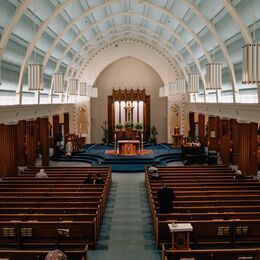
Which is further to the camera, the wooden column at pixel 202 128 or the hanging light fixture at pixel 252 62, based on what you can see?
the wooden column at pixel 202 128

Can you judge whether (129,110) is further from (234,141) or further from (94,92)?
(234,141)

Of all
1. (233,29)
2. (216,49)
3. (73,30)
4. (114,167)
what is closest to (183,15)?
(216,49)

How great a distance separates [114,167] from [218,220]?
537 inches

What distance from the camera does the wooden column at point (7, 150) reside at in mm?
18891

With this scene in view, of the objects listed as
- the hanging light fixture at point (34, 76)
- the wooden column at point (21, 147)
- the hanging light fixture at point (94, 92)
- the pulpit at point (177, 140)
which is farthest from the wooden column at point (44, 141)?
the pulpit at point (177, 140)

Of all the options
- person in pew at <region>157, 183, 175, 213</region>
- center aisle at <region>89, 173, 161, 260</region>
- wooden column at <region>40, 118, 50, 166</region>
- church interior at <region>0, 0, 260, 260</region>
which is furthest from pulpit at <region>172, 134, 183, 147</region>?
person in pew at <region>157, 183, 175, 213</region>

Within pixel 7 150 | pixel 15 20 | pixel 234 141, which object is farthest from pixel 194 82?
pixel 15 20

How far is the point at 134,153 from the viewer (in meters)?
27.3

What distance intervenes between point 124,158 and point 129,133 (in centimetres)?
588

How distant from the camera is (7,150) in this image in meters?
19.0

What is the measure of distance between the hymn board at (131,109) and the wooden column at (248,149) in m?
14.7

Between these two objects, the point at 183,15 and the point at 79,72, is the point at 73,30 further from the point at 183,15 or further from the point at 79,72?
the point at 79,72

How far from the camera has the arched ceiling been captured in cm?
1483

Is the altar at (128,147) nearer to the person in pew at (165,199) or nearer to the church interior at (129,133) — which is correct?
the church interior at (129,133)
